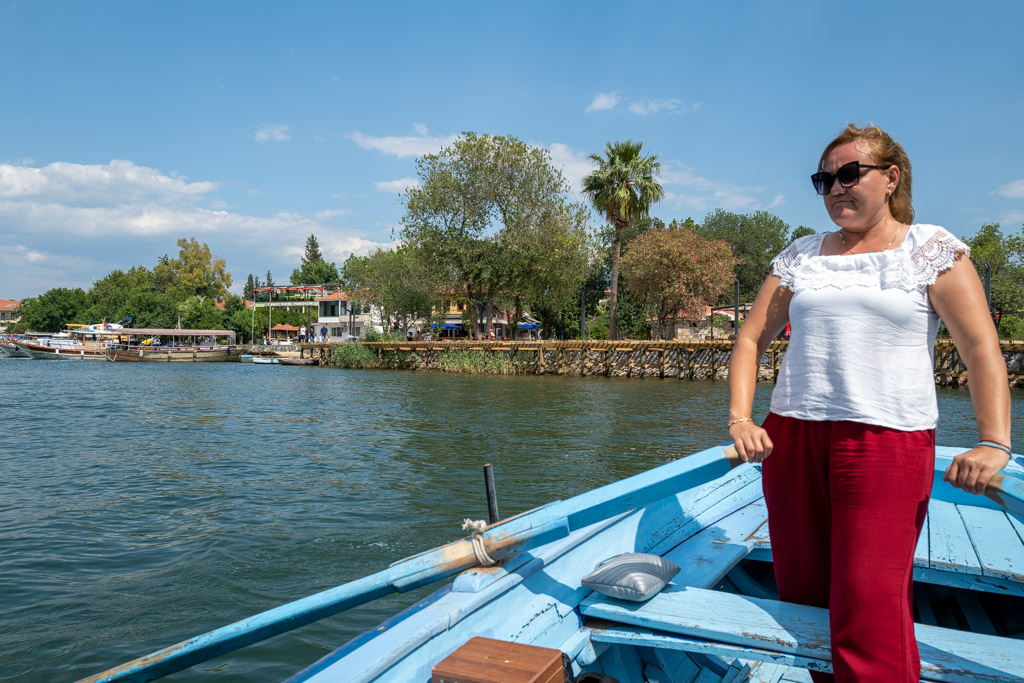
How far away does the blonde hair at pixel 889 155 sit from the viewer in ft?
5.91

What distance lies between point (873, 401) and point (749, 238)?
204 ft

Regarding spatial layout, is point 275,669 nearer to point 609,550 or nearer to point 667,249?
point 609,550

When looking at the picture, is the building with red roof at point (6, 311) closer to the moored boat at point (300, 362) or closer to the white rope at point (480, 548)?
the moored boat at point (300, 362)

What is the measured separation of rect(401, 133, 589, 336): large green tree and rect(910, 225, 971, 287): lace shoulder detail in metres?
32.8

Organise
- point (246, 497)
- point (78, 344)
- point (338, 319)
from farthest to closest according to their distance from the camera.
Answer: point (338, 319) < point (78, 344) < point (246, 497)

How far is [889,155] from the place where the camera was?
70.9 inches

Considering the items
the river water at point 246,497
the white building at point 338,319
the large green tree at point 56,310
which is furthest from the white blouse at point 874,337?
the large green tree at point 56,310

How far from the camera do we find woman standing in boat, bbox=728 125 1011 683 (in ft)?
5.36

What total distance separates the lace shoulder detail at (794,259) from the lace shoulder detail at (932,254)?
0.91ft

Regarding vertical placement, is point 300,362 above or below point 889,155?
below

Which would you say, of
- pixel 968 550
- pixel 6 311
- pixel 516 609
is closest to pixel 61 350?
pixel 516 609

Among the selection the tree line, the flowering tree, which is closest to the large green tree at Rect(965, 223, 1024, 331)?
the tree line

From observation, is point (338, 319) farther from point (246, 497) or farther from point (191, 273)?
point (246, 497)

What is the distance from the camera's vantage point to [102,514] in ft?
22.9
